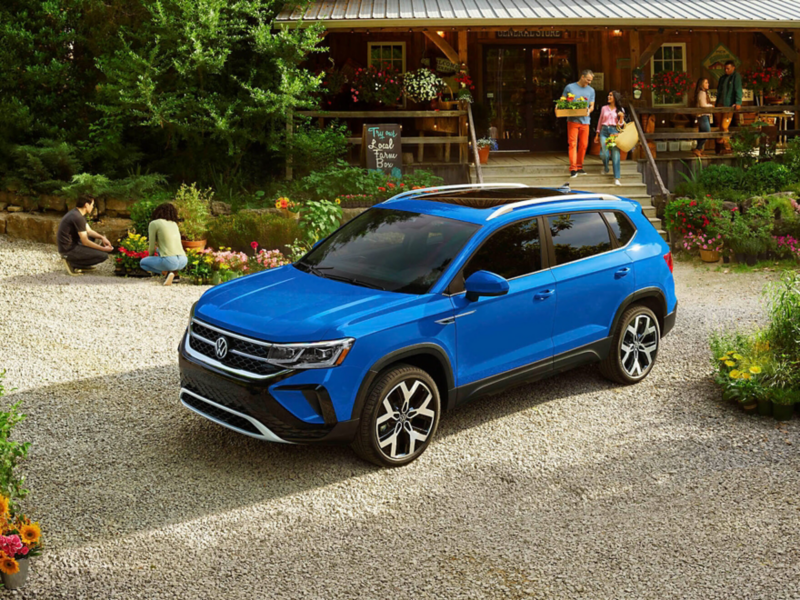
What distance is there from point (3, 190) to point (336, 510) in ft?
41.9

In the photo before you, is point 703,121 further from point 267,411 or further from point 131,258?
point 267,411

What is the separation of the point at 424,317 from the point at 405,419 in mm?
722

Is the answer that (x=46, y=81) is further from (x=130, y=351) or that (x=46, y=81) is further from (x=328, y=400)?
(x=328, y=400)

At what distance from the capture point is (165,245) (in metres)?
11.6

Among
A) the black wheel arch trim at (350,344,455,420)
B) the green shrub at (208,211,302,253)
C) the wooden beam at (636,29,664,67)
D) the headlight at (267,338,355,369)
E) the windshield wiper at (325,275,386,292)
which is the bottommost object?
the black wheel arch trim at (350,344,455,420)

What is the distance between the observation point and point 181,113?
15312 millimetres

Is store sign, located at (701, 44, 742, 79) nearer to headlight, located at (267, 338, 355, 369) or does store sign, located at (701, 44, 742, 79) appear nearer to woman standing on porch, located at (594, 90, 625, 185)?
woman standing on porch, located at (594, 90, 625, 185)

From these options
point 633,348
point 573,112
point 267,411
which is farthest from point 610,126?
point 267,411

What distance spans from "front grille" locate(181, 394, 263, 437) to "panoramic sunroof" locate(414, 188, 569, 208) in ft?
8.51

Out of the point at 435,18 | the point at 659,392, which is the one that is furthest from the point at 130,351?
the point at 435,18

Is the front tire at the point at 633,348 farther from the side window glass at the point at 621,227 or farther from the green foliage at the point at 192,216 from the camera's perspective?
the green foliage at the point at 192,216

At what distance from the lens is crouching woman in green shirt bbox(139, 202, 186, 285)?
11516 millimetres

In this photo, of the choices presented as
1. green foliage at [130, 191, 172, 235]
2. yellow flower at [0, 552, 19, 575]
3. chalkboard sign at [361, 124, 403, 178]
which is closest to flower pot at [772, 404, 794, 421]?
yellow flower at [0, 552, 19, 575]

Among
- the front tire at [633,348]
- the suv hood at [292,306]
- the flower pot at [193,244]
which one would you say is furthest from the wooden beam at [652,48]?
the suv hood at [292,306]
